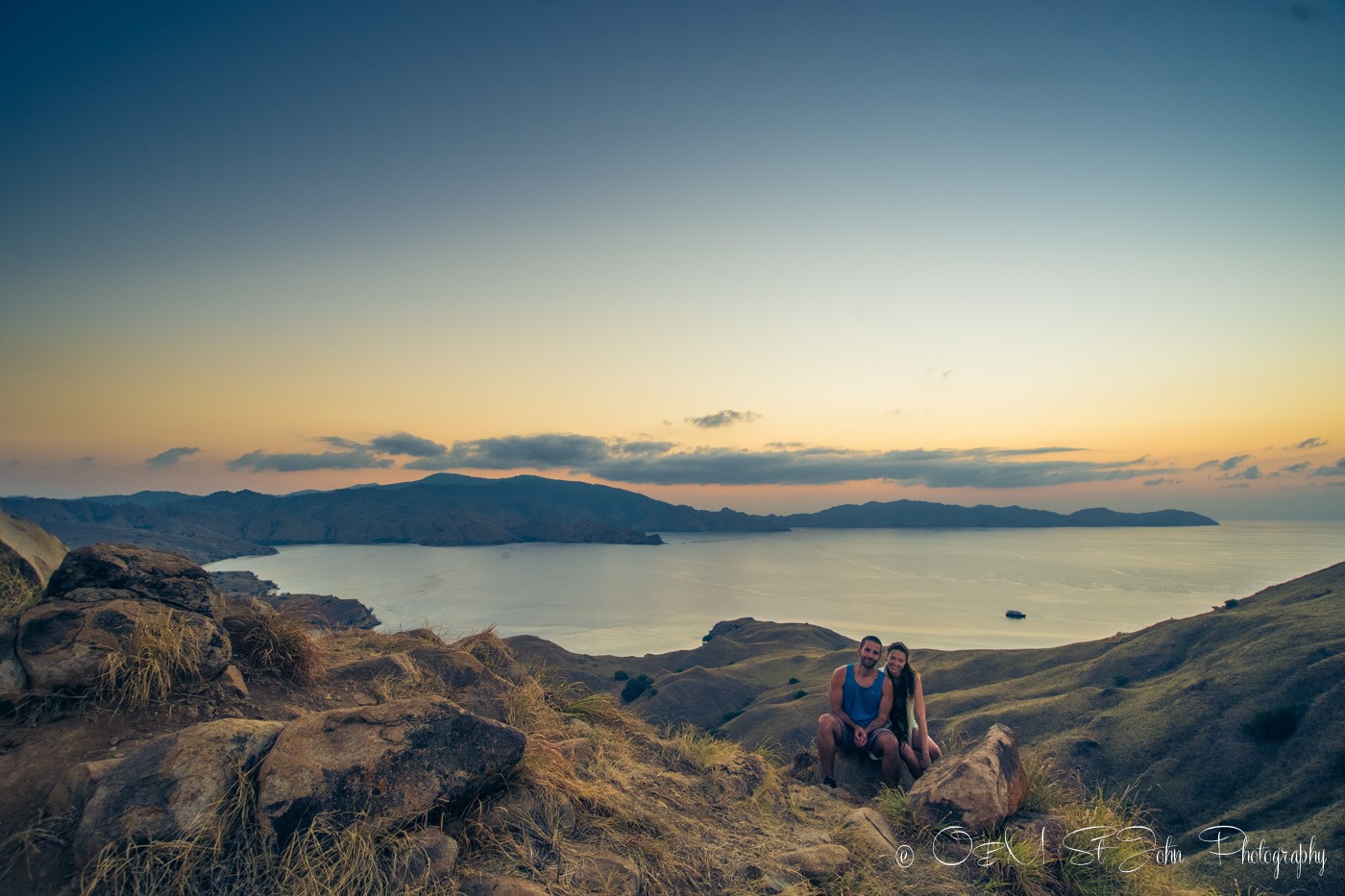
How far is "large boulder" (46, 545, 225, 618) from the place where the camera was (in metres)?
5.80

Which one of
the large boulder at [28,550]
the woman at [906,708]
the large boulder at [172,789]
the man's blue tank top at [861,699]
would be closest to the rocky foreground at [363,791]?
the large boulder at [172,789]

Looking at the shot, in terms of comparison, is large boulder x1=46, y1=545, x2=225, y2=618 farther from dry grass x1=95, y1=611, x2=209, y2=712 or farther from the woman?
the woman

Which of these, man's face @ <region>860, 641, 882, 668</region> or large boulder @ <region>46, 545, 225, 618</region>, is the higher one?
large boulder @ <region>46, 545, 225, 618</region>

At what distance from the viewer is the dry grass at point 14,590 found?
5.98 metres

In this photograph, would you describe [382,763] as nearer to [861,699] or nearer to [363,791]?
[363,791]

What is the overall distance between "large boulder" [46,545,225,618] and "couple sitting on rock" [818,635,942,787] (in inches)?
280

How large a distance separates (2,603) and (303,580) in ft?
538

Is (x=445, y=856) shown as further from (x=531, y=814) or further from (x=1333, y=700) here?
(x=1333, y=700)

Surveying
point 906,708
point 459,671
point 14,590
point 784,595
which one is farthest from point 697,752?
point 784,595

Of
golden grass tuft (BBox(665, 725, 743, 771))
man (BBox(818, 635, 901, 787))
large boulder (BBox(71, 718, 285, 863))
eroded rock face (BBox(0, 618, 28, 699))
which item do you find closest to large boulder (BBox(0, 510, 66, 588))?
eroded rock face (BBox(0, 618, 28, 699))

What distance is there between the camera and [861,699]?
8.66 m

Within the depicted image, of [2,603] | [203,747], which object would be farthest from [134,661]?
[2,603]

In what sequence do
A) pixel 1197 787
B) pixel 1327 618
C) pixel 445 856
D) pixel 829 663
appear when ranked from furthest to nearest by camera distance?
pixel 829 663 → pixel 1327 618 → pixel 1197 787 → pixel 445 856

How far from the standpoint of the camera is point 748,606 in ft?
438
